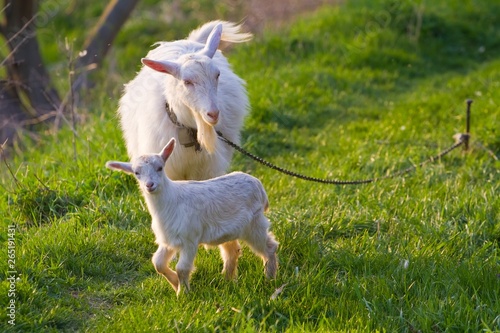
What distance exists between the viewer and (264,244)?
4.29m

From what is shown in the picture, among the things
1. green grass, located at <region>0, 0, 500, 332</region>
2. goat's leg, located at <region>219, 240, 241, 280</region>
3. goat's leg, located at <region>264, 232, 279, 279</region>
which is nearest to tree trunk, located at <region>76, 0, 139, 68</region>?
green grass, located at <region>0, 0, 500, 332</region>

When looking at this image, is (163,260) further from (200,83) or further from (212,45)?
(212,45)

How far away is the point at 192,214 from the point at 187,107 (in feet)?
3.15

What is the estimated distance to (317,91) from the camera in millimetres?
8445

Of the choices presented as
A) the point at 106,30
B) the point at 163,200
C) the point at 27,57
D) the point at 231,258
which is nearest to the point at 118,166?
the point at 163,200

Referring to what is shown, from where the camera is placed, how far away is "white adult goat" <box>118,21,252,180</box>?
457 cm

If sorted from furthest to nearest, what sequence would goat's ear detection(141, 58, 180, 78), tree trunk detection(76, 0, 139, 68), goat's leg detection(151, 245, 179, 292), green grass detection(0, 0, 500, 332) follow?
tree trunk detection(76, 0, 139, 68) < goat's ear detection(141, 58, 180, 78) < goat's leg detection(151, 245, 179, 292) < green grass detection(0, 0, 500, 332)

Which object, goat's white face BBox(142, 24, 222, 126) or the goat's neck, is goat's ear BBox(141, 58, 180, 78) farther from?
the goat's neck

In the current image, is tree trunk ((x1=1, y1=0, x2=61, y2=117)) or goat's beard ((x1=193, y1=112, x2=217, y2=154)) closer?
goat's beard ((x1=193, y1=112, x2=217, y2=154))

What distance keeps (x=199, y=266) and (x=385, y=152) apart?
2754 mm

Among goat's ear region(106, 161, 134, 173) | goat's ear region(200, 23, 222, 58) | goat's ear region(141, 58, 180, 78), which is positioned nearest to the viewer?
goat's ear region(106, 161, 134, 173)

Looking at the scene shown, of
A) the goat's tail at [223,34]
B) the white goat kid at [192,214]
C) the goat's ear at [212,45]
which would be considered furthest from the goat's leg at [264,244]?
the goat's tail at [223,34]

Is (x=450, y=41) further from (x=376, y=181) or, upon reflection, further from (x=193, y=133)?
(x=193, y=133)

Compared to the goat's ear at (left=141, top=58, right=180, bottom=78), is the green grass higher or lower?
lower
